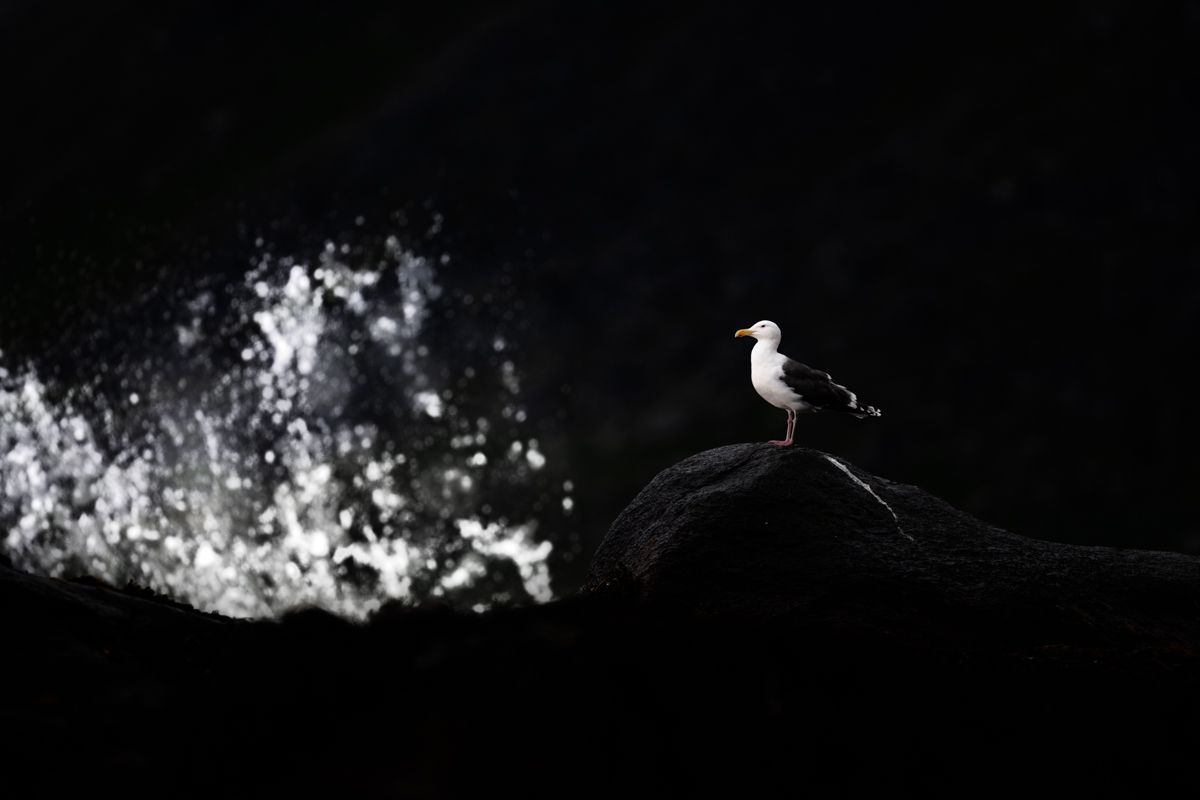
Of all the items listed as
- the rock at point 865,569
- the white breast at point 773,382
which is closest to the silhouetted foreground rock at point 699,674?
the rock at point 865,569

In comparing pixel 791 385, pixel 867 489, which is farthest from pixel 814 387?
pixel 867 489

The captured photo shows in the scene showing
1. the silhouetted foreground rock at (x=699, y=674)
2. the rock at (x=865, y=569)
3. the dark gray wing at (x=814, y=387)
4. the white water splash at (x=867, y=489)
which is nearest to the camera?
the silhouetted foreground rock at (x=699, y=674)

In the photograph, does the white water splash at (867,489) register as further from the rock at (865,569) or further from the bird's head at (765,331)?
the bird's head at (765,331)

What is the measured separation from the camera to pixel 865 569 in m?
10.9

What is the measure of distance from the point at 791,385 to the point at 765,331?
1.04m

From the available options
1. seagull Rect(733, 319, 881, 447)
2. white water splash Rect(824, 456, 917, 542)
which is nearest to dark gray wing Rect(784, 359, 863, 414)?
seagull Rect(733, 319, 881, 447)

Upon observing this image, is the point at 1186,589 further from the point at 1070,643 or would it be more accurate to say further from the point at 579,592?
the point at 579,592

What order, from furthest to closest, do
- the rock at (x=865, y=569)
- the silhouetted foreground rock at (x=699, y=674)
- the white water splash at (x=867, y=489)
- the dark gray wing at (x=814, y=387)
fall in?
the dark gray wing at (x=814, y=387) < the white water splash at (x=867, y=489) < the rock at (x=865, y=569) < the silhouetted foreground rock at (x=699, y=674)

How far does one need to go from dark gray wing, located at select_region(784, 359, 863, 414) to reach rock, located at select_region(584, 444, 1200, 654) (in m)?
1.12

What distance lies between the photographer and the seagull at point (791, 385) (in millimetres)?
13031

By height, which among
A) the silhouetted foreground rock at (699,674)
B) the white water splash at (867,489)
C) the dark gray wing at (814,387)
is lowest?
the silhouetted foreground rock at (699,674)

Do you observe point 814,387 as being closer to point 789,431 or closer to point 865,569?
point 789,431

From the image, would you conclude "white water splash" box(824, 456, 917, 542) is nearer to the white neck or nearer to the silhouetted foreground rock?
the silhouetted foreground rock

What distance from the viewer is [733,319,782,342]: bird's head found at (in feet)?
44.8
